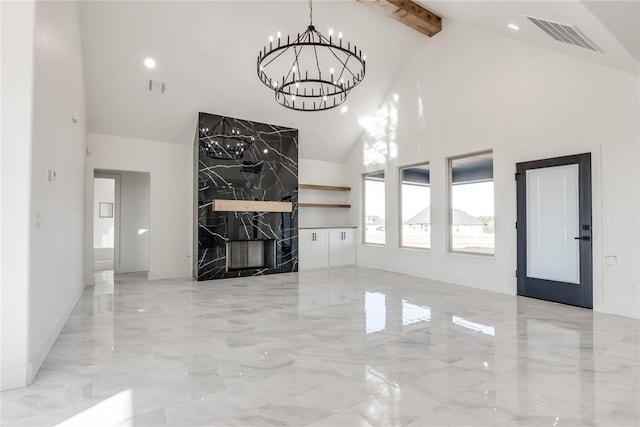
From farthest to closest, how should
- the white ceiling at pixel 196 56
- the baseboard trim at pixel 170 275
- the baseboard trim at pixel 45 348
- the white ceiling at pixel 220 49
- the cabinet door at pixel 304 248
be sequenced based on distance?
the cabinet door at pixel 304 248 < the baseboard trim at pixel 170 275 < the white ceiling at pixel 196 56 < the white ceiling at pixel 220 49 < the baseboard trim at pixel 45 348

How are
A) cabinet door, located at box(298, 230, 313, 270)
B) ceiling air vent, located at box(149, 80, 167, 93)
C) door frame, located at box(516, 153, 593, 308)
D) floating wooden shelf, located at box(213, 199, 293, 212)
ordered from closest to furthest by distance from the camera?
1. door frame, located at box(516, 153, 593, 308)
2. ceiling air vent, located at box(149, 80, 167, 93)
3. floating wooden shelf, located at box(213, 199, 293, 212)
4. cabinet door, located at box(298, 230, 313, 270)

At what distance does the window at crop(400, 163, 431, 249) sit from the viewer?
7.57 m

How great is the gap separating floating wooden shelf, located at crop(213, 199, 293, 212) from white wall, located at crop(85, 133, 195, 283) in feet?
3.20

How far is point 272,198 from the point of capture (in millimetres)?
8133

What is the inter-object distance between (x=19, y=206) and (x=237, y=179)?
198 inches

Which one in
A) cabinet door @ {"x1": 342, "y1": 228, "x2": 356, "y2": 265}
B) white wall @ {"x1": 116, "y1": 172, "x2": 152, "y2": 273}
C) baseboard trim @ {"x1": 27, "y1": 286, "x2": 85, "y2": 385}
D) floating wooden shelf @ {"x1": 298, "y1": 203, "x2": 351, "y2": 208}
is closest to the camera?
baseboard trim @ {"x1": 27, "y1": 286, "x2": 85, "y2": 385}

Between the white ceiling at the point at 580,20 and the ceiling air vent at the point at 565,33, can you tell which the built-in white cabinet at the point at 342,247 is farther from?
the ceiling air vent at the point at 565,33

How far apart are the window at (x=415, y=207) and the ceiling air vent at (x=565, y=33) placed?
360 centimetres

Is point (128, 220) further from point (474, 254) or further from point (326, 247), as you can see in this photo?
point (474, 254)

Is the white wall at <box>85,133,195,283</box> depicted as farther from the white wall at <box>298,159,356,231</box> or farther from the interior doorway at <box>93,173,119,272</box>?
the white wall at <box>298,159,356,231</box>

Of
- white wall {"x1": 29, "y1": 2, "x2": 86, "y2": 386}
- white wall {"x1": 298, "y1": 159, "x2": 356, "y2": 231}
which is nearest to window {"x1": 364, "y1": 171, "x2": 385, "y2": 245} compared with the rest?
white wall {"x1": 298, "y1": 159, "x2": 356, "y2": 231}

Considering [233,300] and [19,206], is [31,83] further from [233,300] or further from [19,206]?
[233,300]

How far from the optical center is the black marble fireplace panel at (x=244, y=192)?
7.25m

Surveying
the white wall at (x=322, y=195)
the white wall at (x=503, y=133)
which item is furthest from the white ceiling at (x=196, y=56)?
the white wall at (x=322, y=195)
